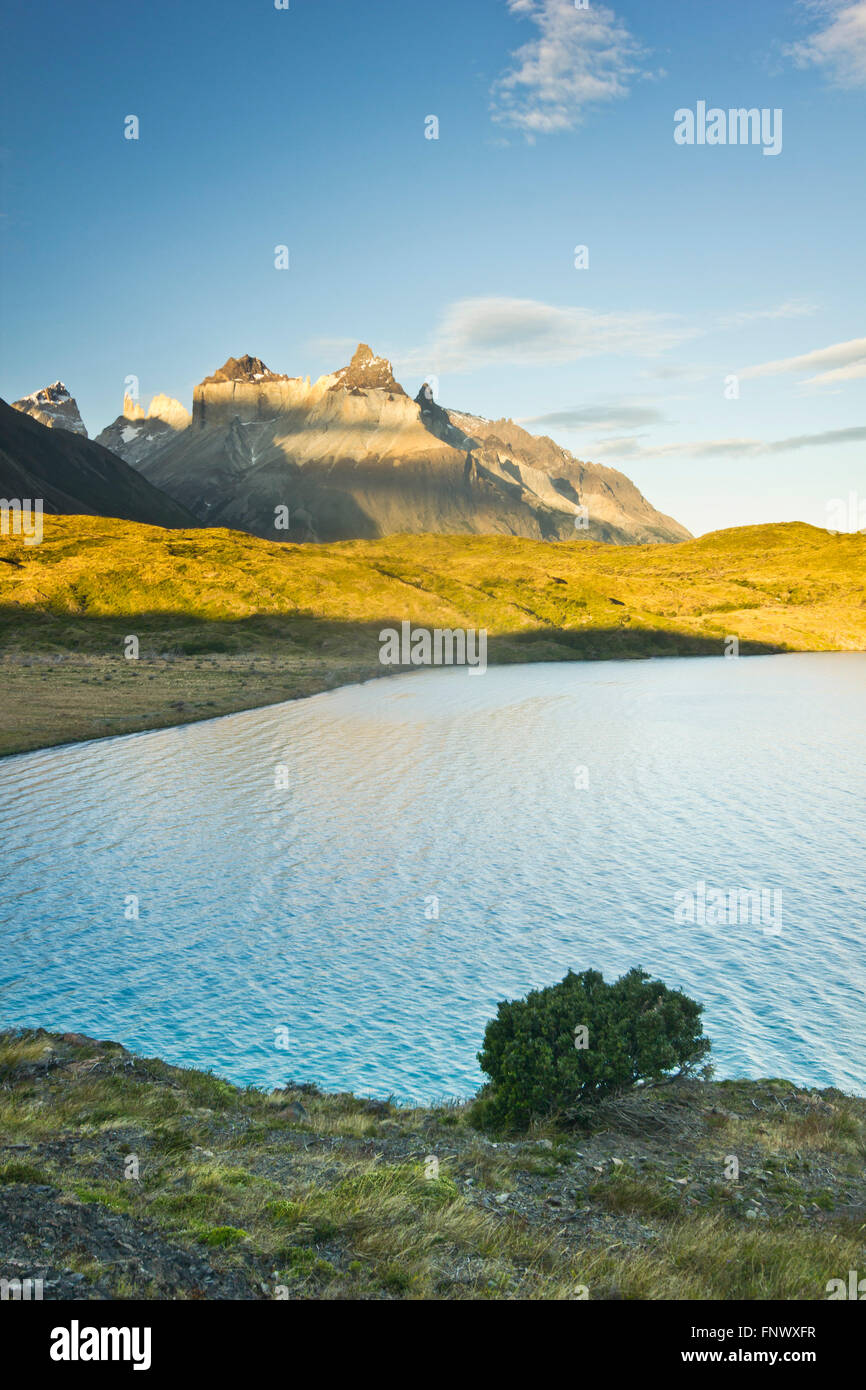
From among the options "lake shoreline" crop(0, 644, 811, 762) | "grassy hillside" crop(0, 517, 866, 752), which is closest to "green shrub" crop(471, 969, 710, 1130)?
"lake shoreline" crop(0, 644, 811, 762)

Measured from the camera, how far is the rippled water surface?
81.6 feet

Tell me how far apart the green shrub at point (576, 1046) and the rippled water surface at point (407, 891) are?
4.06 meters

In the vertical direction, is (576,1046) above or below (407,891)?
above

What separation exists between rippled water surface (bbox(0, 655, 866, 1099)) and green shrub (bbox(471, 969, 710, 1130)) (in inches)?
160

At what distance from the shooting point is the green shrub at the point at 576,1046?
58.9 feet

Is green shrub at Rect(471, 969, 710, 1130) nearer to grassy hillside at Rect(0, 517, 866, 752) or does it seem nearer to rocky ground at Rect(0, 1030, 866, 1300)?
rocky ground at Rect(0, 1030, 866, 1300)

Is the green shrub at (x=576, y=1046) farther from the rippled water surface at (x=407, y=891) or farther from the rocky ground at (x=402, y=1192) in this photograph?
the rippled water surface at (x=407, y=891)

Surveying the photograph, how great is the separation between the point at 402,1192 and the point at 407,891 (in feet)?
75.7

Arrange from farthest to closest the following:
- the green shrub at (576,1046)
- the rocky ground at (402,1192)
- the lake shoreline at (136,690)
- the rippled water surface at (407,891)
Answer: the lake shoreline at (136,690), the rippled water surface at (407,891), the green shrub at (576,1046), the rocky ground at (402,1192)

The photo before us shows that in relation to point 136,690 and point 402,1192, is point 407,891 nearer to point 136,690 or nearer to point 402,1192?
point 402,1192

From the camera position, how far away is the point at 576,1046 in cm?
1816

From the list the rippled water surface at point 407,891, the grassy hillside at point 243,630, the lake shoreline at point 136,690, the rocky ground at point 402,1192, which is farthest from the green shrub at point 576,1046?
the grassy hillside at point 243,630

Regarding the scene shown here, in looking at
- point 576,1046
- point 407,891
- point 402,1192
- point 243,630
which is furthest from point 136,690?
point 402,1192

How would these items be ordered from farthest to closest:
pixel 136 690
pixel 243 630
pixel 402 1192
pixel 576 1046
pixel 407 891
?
1. pixel 243 630
2. pixel 136 690
3. pixel 407 891
4. pixel 576 1046
5. pixel 402 1192
